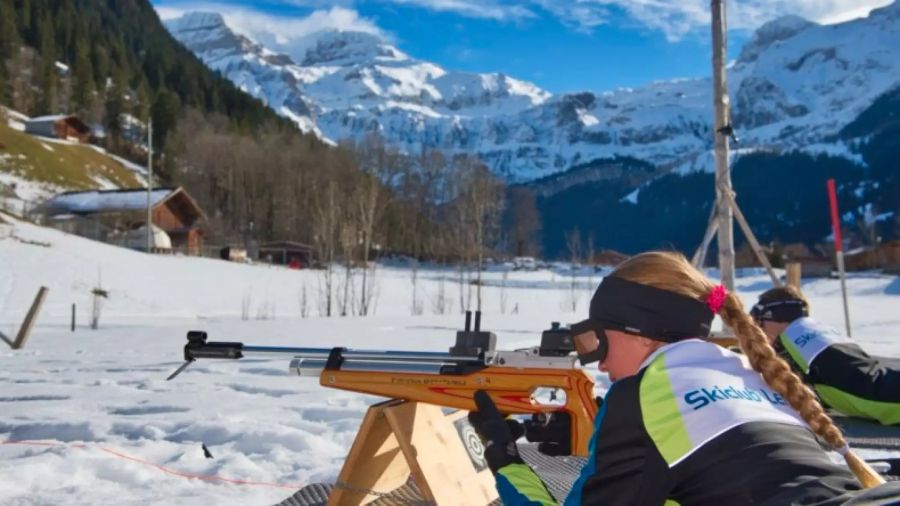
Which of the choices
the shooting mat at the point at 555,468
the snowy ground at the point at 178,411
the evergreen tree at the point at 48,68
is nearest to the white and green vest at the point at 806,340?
the shooting mat at the point at 555,468

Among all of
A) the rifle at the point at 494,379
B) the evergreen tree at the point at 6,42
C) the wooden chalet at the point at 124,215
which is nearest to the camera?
the rifle at the point at 494,379

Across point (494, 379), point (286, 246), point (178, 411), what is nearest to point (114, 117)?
point (286, 246)

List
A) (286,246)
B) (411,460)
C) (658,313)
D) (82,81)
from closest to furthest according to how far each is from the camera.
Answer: (658,313)
(411,460)
(286,246)
(82,81)

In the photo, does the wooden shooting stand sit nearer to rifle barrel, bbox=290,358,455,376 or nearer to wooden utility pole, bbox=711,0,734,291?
rifle barrel, bbox=290,358,455,376

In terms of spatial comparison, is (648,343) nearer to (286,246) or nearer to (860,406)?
(860,406)

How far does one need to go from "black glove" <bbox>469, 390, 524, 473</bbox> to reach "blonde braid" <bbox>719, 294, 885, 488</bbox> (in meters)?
0.81

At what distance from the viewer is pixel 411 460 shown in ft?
11.5

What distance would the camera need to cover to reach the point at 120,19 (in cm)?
12725

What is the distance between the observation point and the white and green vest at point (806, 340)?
5777mm

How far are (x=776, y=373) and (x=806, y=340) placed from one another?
13.5 ft

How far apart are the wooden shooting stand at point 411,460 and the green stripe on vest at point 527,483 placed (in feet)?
3.38

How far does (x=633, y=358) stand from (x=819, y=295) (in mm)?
34680

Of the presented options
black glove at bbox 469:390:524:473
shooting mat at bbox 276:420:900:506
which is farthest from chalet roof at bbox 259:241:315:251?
black glove at bbox 469:390:524:473

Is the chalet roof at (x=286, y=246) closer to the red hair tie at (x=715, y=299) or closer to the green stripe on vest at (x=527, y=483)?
the green stripe on vest at (x=527, y=483)
